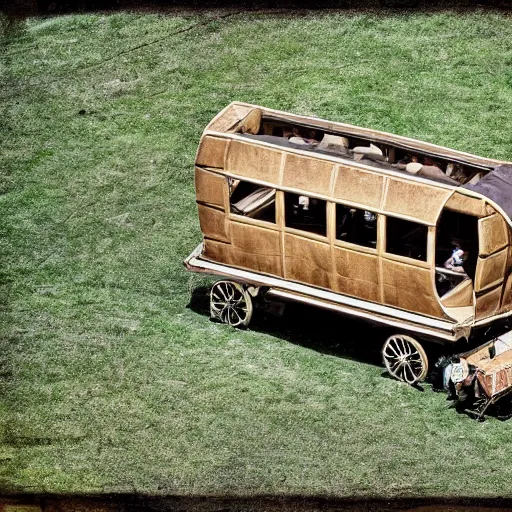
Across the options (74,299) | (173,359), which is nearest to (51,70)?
(74,299)

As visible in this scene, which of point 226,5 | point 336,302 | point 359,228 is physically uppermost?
point 226,5

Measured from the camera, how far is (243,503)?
1244cm

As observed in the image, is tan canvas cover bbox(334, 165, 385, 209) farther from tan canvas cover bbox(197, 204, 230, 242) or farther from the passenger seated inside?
tan canvas cover bbox(197, 204, 230, 242)

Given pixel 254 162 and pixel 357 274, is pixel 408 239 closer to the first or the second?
pixel 357 274

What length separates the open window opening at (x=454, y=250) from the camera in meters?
13.9

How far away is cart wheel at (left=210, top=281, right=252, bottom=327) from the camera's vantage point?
1498 cm

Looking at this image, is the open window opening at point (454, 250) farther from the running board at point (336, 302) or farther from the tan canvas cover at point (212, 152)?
the tan canvas cover at point (212, 152)

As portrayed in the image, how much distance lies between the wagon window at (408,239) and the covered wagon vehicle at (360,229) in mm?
15

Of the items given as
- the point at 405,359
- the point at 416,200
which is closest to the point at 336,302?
the point at 405,359

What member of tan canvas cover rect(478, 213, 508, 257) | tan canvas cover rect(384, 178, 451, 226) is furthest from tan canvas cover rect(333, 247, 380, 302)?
tan canvas cover rect(478, 213, 508, 257)

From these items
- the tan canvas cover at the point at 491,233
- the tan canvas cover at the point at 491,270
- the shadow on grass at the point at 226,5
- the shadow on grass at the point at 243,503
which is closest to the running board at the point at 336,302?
the tan canvas cover at the point at 491,270

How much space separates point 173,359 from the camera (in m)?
14.7

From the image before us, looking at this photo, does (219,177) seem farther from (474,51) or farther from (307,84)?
(474,51)

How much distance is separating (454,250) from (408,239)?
52 cm
